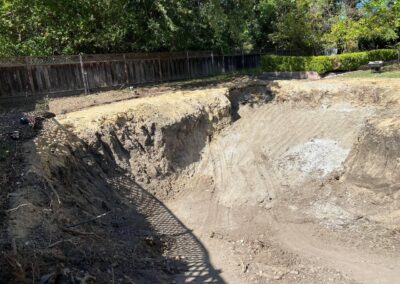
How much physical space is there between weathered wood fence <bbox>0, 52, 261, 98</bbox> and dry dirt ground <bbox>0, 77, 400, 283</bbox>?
1212mm

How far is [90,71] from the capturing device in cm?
1393

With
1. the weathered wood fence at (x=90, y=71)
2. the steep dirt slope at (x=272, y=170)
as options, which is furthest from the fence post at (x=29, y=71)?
the steep dirt slope at (x=272, y=170)

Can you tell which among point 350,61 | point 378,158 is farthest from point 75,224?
point 350,61

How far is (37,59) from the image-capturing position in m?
12.5

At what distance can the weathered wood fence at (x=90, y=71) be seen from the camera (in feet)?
39.9

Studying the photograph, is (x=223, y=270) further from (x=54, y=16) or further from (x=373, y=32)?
(x=373, y=32)

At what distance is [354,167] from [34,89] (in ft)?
32.5

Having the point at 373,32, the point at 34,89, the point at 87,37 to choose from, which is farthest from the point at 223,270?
the point at 373,32

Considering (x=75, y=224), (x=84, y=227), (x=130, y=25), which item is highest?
(x=130, y=25)

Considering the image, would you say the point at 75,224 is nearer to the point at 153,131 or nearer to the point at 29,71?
the point at 153,131

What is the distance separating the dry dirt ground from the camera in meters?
6.04

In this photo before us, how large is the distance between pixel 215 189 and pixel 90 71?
6564mm

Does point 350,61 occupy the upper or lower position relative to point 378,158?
upper

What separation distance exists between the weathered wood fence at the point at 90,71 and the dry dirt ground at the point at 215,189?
121cm
